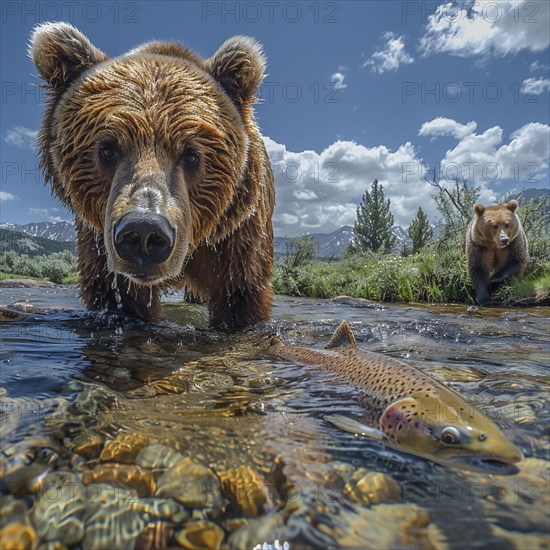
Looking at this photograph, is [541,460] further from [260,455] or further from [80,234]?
[80,234]

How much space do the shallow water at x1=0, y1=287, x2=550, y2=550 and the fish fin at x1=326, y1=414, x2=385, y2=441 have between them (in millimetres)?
Answer: 40

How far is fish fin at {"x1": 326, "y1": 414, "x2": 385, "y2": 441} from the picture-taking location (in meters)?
1.82

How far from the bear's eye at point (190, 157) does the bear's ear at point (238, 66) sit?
0.94m

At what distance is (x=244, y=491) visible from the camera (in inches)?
55.3

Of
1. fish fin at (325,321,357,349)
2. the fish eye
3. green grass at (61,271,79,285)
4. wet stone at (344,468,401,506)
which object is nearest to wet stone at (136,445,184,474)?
wet stone at (344,468,401,506)

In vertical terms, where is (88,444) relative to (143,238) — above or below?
below

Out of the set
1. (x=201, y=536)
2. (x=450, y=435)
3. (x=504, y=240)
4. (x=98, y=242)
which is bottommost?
(x=201, y=536)

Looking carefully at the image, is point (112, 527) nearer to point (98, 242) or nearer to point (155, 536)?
point (155, 536)

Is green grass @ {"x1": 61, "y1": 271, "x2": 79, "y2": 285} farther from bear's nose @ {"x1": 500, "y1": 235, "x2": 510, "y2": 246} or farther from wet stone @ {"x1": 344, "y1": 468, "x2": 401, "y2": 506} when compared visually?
wet stone @ {"x1": 344, "y1": 468, "x2": 401, "y2": 506}

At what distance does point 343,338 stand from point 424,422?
144cm

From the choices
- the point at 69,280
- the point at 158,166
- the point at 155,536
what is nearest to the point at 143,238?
the point at 158,166

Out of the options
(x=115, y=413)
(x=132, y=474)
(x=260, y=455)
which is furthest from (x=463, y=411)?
(x=115, y=413)

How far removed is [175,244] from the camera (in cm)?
303

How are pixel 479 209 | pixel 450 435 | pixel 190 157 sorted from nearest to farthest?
pixel 450 435
pixel 190 157
pixel 479 209
